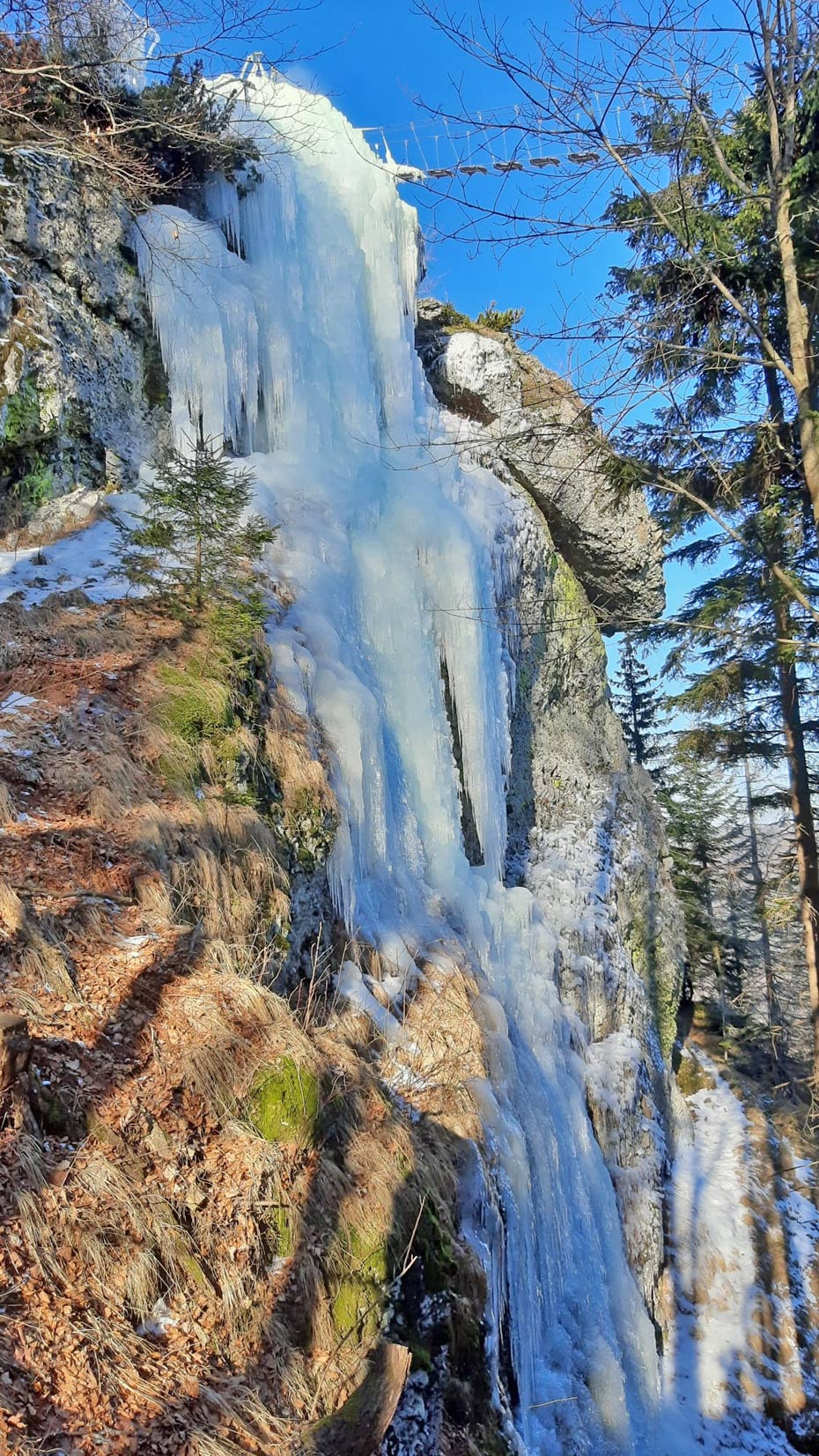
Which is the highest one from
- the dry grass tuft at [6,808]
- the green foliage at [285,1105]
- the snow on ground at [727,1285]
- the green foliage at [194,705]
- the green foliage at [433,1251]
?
the green foliage at [194,705]

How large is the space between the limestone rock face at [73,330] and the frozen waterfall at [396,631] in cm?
43

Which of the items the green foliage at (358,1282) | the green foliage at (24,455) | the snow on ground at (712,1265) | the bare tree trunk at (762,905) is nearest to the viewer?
the green foliage at (358,1282)

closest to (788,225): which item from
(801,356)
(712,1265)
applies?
(801,356)

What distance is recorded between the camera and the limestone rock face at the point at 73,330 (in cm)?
751

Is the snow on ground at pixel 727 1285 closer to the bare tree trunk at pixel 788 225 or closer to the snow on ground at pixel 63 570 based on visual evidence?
the bare tree trunk at pixel 788 225

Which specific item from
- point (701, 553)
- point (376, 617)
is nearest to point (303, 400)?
point (376, 617)

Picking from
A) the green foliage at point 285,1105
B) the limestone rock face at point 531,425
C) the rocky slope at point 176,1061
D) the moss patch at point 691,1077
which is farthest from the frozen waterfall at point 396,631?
the moss patch at point 691,1077

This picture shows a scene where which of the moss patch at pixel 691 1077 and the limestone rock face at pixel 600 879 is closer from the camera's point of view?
the limestone rock face at pixel 600 879

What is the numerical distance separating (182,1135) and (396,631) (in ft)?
20.7

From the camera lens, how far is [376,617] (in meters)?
8.41

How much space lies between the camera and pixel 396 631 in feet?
28.3

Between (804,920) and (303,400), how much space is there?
28.6 feet

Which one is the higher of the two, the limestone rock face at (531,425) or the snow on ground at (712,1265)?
the limestone rock face at (531,425)

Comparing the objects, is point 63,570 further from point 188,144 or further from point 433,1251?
point 188,144
